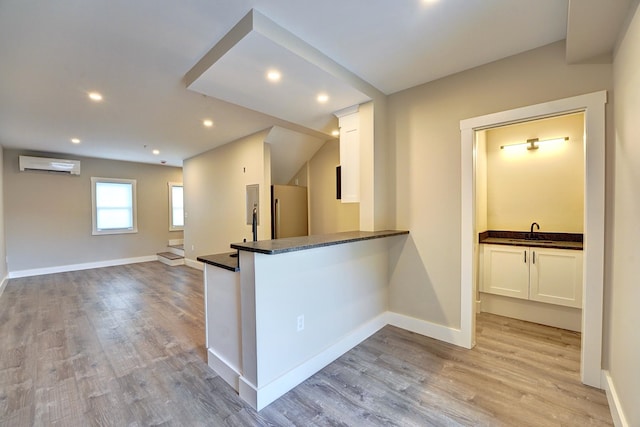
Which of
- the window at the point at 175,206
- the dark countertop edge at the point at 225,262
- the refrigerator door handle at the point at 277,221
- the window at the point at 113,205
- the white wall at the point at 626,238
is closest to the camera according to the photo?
the white wall at the point at 626,238

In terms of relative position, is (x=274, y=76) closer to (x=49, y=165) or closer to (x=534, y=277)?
(x=534, y=277)

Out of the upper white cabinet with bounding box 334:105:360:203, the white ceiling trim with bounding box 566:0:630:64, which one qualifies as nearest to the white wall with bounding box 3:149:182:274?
the upper white cabinet with bounding box 334:105:360:203

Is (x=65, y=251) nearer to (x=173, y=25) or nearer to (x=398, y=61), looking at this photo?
(x=173, y=25)

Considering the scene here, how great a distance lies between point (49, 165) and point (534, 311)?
8726mm

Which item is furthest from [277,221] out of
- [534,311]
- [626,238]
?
[626,238]

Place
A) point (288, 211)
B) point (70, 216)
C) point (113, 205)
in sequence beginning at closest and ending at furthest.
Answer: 1. point (288, 211)
2. point (70, 216)
3. point (113, 205)

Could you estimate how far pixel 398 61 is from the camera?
244cm

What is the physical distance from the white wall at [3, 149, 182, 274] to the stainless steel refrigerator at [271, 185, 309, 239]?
177 inches

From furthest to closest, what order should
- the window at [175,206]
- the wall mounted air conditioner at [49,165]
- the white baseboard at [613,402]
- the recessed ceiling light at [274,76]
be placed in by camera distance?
the window at [175,206] → the wall mounted air conditioner at [49,165] → the recessed ceiling light at [274,76] → the white baseboard at [613,402]

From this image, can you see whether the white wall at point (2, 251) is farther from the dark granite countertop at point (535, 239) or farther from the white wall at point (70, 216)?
the dark granite countertop at point (535, 239)

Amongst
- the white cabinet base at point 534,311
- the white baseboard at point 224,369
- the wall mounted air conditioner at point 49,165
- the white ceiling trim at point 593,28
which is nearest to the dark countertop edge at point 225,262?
the white baseboard at point 224,369

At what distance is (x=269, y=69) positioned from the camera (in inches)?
87.1

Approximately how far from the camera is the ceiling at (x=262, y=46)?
5.79 feet

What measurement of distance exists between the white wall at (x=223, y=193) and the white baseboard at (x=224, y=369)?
243 cm
